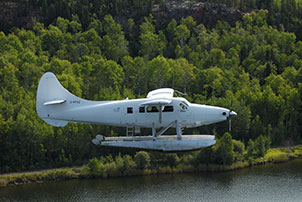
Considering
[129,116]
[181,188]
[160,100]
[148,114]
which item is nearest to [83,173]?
[181,188]

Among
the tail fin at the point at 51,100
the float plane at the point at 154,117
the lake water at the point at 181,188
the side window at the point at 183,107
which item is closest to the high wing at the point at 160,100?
the float plane at the point at 154,117

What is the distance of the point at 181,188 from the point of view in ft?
210

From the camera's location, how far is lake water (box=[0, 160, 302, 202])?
61.6m

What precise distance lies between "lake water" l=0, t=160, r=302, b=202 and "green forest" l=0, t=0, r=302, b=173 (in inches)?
148

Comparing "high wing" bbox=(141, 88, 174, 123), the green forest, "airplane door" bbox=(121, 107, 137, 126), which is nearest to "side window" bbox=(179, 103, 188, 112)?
"high wing" bbox=(141, 88, 174, 123)

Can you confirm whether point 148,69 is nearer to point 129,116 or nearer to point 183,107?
point 129,116

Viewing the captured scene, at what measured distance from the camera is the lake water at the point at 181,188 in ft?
202

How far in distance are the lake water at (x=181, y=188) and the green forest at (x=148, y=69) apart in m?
3.75

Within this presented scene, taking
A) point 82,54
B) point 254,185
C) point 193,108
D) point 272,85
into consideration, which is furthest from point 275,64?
point 193,108

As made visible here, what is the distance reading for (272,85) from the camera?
281 feet

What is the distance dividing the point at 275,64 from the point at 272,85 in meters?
14.9

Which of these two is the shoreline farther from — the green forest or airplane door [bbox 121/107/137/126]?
airplane door [bbox 121/107/137/126]

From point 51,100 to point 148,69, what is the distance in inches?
1775

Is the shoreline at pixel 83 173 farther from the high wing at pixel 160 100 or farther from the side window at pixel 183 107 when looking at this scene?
the side window at pixel 183 107
